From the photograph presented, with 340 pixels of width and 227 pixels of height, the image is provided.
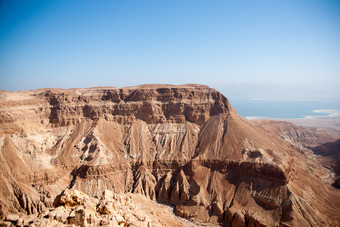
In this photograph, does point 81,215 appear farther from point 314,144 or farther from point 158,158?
point 314,144

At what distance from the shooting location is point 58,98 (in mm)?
63219

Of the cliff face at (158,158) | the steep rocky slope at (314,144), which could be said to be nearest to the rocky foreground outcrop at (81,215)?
the cliff face at (158,158)

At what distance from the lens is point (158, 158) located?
188 feet

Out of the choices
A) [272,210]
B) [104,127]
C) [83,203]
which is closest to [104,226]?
[83,203]

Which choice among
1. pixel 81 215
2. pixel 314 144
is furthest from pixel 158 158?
pixel 314 144

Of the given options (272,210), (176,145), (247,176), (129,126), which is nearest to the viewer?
(272,210)

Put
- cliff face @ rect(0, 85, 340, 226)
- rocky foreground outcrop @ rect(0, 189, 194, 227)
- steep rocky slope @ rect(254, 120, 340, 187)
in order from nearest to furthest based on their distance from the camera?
rocky foreground outcrop @ rect(0, 189, 194, 227) → cliff face @ rect(0, 85, 340, 226) → steep rocky slope @ rect(254, 120, 340, 187)

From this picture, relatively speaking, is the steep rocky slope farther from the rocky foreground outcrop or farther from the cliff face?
the rocky foreground outcrop

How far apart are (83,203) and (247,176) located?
122 ft

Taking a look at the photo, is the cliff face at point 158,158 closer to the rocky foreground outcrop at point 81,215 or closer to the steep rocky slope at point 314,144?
the steep rocky slope at point 314,144

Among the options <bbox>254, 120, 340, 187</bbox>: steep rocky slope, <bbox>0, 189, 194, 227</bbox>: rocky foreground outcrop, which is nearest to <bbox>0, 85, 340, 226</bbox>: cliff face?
<bbox>254, 120, 340, 187</bbox>: steep rocky slope

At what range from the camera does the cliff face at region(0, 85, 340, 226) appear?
140ft

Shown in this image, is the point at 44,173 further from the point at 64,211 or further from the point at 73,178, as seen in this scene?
the point at 64,211

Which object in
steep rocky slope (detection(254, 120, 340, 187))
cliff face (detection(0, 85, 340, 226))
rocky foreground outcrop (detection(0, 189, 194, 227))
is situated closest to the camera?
rocky foreground outcrop (detection(0, 189, 194, 227))
